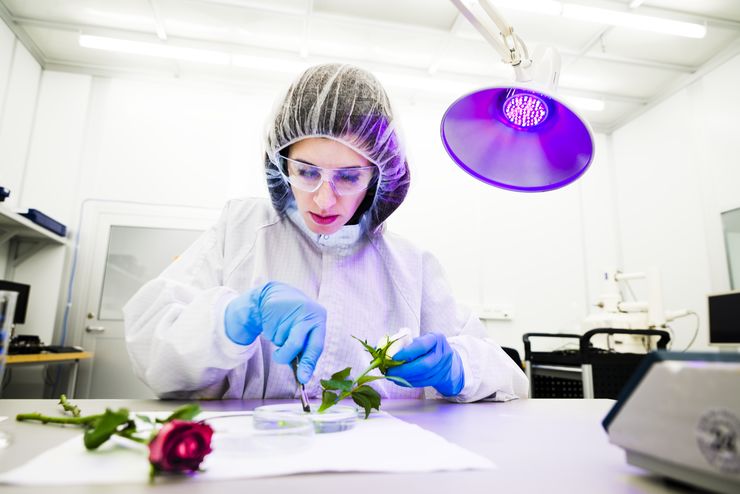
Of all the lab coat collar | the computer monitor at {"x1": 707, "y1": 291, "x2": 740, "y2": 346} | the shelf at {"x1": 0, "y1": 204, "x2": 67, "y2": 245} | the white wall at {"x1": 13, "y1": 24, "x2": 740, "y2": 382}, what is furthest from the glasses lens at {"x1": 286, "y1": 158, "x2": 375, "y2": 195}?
the white wall at {"x1": 13, "y1": 24, "x2": 740, "y2": 382}

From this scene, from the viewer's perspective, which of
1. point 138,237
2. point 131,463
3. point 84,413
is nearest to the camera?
point 131,463

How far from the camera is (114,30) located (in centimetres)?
358

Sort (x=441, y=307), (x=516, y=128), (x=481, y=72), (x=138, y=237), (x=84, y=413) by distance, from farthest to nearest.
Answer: (x=481, y=72)
(x=138, y=237)
(x=441, y=307)
(x=516, y=128)
(x=84, y=413)

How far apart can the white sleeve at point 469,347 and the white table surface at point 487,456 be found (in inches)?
7.7

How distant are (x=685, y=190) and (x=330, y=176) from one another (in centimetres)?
388

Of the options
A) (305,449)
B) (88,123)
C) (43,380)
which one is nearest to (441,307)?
(305,449)

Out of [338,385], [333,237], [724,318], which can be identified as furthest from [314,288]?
[724,318]

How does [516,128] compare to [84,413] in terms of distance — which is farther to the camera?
[516,128]

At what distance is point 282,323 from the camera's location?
2.93 feet

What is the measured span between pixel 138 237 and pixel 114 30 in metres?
1.65

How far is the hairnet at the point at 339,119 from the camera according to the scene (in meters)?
1.13

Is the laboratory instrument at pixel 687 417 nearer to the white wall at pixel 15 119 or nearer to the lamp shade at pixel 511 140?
the lamp shade at pixel 511 140

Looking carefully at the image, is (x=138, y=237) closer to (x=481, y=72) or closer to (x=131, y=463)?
(x=481, y=72)

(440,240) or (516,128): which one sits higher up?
(440,240)
